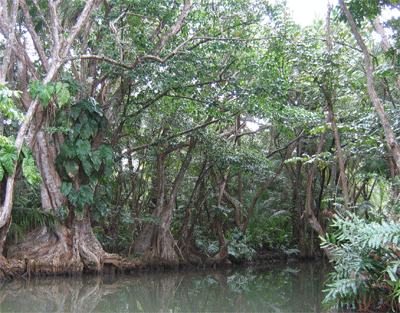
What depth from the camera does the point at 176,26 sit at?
809 cm

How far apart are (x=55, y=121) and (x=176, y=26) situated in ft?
10.7

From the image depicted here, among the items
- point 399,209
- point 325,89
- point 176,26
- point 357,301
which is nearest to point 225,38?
point 176,26

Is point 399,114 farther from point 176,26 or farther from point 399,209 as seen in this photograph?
point 176,26

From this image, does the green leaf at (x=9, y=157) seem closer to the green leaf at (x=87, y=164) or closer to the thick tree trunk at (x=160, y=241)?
the green leaf at (x=87, y=164)

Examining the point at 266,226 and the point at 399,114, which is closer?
the point at 399,114

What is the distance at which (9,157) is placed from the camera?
639cm

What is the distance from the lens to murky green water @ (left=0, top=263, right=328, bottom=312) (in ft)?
18.5

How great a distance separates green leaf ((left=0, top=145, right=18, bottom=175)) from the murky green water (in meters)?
2.06

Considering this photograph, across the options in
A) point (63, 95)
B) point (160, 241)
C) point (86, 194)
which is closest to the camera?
point (63, 95)

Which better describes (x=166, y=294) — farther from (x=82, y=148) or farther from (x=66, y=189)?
(x=82, y=148)

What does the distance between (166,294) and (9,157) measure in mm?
3591

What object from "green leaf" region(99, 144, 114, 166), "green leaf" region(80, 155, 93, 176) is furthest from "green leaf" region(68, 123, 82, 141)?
"green leaf" region(99, 144, 114, 166)

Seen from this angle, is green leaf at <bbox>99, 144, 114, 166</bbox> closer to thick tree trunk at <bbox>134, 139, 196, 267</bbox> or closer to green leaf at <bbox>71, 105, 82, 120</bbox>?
green leaf at <bbox>71, 105, 82, 120</bbox>

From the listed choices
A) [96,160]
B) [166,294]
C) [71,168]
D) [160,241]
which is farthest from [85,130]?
[166,294]
